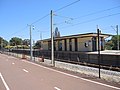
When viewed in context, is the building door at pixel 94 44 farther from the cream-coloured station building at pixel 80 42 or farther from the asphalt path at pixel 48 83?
the asphalt path at pixel 48 83

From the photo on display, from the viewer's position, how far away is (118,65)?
28859 millimetres

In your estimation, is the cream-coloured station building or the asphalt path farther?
the cream-coloured station building

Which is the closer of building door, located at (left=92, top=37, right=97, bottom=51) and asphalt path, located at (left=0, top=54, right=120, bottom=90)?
asphalt path, located at (left=0, top=54, right=120, bottom=90)

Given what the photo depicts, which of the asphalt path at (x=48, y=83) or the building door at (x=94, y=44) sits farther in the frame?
the building door at (x=94, y=44)

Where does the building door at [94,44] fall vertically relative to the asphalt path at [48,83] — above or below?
above

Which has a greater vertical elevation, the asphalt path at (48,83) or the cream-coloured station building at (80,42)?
the cream-coloured station building at (80,42)

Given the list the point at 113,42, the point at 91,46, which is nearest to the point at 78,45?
the point at 91,46

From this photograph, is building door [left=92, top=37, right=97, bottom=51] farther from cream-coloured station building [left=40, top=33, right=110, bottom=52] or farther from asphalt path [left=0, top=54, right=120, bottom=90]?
asphalt path [left=0, top=54, right=120, bottom=90]

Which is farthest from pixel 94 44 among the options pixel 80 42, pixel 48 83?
pixel 48 83

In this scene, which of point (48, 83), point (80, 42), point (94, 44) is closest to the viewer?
point (48, 83)

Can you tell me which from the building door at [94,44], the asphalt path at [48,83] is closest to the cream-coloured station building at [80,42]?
the building door at [94,44]

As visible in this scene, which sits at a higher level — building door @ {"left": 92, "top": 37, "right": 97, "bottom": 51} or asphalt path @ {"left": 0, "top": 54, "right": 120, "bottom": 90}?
building door @ {"left": 92, "top": 37, "right": 97, "bottom": 51}

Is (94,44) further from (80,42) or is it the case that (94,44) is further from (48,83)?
(48,83)

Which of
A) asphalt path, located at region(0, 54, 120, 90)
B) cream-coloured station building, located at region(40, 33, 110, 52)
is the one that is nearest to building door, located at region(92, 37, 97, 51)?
cream-coloured station building, located at region(40, 33, 110, 52)
